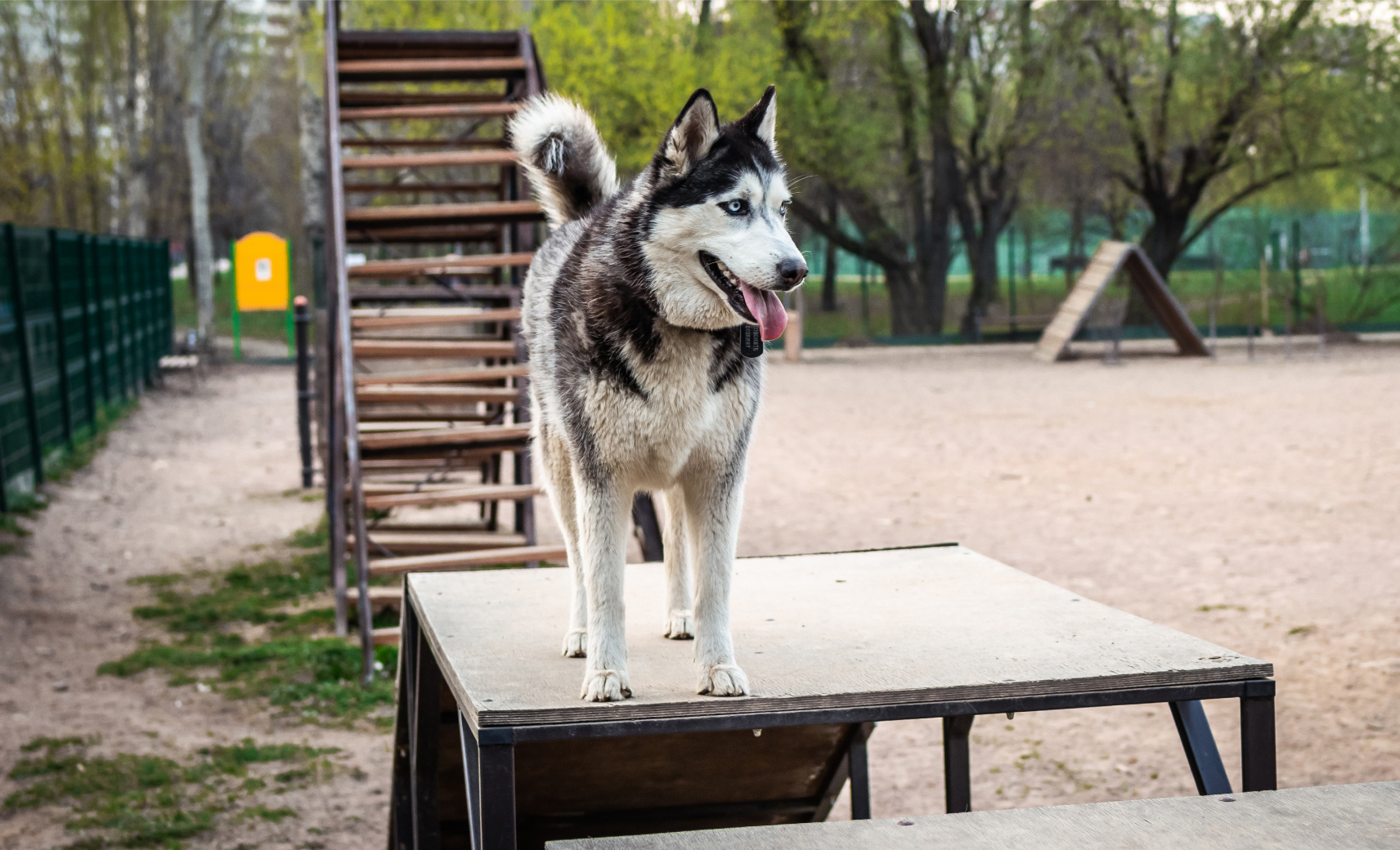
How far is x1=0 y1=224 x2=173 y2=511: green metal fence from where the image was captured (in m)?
10.6

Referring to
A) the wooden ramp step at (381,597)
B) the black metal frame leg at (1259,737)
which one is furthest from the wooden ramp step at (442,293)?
the black metal frame leg at (1259,737)

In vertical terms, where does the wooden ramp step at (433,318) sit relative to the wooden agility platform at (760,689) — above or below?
above

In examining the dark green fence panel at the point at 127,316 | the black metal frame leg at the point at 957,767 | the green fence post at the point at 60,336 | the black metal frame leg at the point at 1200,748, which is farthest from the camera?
the dark green fence panel at the point at 127,316

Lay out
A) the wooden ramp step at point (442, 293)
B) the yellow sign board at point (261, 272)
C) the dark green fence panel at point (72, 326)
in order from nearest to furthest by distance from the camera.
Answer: the wooden ramp step at point (442, 293) < the dark green fence panel at point (72, 326) < the yellow sign board at point (261, 272)

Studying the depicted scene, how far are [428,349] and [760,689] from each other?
5088 millimetres

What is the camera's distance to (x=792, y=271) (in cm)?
248

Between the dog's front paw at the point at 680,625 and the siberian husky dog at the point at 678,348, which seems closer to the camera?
the siberian husky dog at the point at 678,348

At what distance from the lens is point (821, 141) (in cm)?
2528

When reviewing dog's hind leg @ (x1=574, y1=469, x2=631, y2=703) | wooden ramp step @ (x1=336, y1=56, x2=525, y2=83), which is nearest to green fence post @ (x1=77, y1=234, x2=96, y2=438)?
wooden ramp step @ (x1=336, y1=56, x2=525, y2=83)

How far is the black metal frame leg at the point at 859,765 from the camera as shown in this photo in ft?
13.3

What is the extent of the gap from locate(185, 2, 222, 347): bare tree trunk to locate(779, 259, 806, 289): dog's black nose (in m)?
24.5

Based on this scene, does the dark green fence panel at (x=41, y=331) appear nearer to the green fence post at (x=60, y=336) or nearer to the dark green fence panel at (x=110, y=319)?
the green fence post at (x=60, y=336)

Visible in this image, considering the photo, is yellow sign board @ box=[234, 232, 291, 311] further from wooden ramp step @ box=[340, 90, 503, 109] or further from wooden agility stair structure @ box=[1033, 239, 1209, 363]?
wooden agility stair structure @ box=[1033, 239, 1209, 363]

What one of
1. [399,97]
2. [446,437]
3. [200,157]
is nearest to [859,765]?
[446,437]
